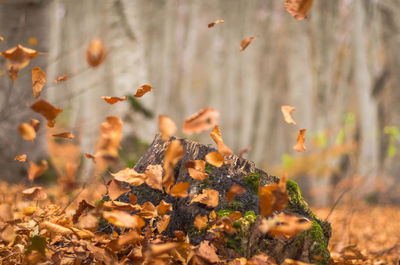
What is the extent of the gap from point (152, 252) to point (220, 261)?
31cm

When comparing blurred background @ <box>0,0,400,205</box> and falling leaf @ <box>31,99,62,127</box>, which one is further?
blurred background @ <box>0,0,400,205</box>

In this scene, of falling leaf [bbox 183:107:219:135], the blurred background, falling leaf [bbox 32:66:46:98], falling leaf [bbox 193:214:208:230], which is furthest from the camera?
the blurred background

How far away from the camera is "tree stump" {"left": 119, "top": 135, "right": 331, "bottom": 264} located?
1.35 m

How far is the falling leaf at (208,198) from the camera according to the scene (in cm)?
138

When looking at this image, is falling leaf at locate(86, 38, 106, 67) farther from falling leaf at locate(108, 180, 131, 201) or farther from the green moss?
the green moss

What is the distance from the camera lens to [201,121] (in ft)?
3.98

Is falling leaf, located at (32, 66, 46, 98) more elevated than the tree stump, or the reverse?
falling leaf, located at (32, 66, 46, 98)

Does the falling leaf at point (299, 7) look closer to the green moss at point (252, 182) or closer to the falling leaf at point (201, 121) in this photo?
the falling leaf at point (201, 121)

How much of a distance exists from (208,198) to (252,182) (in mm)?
285

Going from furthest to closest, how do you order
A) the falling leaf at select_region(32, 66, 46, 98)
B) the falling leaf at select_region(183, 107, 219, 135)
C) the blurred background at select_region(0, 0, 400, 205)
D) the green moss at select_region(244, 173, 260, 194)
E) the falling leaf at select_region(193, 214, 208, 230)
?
the blurred background at select_region(0, 0, 400, 205)
the green moss at select_region(244, 173, 260, 194)
the falling leaf at select_region(32, 66, 46, 98)
the falling leaf at select_region(193, 214, 208, 230)
the falling leaf at select_region(183, 107, 219, 135)

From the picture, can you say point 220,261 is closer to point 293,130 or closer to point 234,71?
point 293,130

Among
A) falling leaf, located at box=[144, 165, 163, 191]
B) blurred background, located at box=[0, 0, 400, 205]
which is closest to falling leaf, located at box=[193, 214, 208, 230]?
falling leaf, located at box=[144, 165, 163, 191]

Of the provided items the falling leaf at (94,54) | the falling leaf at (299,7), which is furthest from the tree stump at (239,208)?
the falling leaf at (299,7)

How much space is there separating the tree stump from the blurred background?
0.55 m
